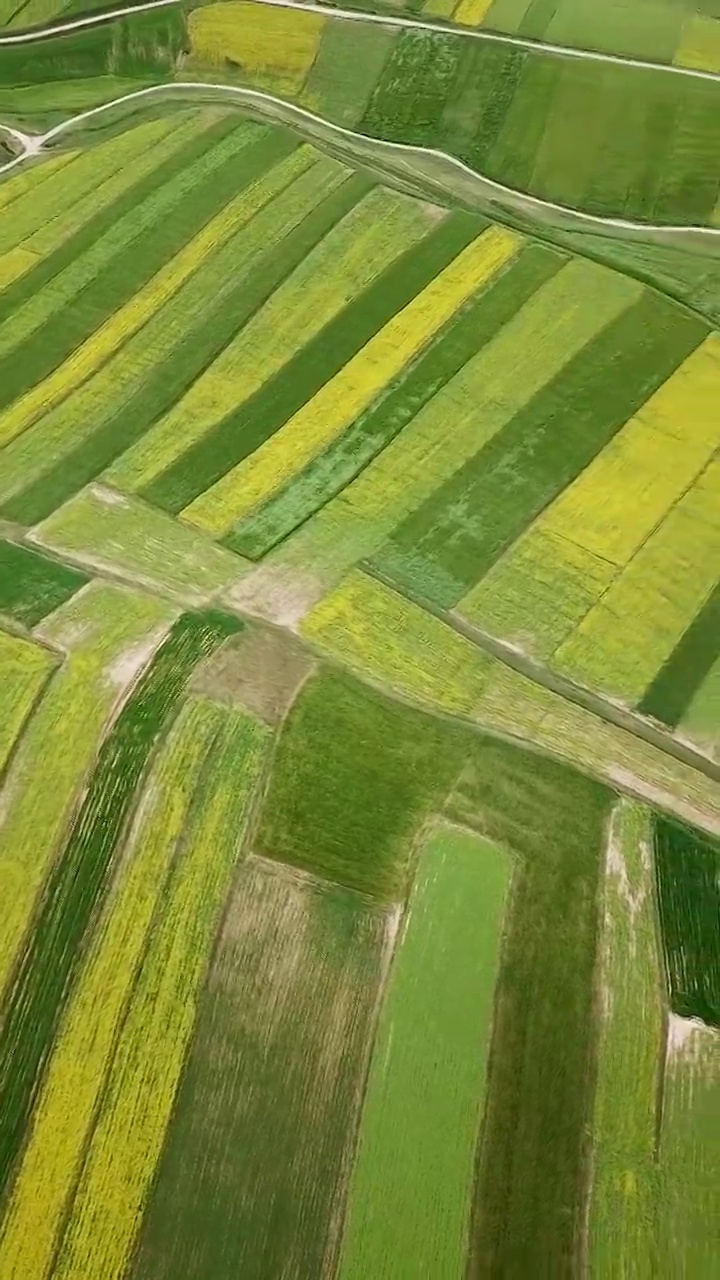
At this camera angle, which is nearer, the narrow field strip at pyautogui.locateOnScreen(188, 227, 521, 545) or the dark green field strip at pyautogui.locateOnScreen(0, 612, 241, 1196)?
the dark green field strip at pyautogui.locateOnScreen(0, 612, 241, 1196)

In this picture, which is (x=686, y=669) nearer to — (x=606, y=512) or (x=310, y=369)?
(x=606, y=512)

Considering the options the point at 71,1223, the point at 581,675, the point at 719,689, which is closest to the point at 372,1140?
the point at 71,1223

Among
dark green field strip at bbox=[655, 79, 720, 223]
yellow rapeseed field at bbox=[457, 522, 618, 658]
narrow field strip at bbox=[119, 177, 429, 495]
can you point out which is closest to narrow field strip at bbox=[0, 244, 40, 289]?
narrow field strip at bbox=[119, 177, 429, 495]

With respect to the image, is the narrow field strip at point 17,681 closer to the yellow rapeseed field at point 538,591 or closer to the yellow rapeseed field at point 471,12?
the yellow rapeseed field at point 538,591

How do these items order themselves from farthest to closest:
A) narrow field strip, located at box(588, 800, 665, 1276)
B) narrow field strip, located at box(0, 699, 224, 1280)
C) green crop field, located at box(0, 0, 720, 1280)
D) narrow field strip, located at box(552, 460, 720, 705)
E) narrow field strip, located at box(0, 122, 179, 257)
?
narrow field strip, located at box(0, 122, 179, 257) < narrow field strip, located at box(552, 460, 720, 705) < green crop field, located at box(0, 0, 720, 1280) < narrow field strip, located at box(0, 699, 224, 1280) < narrow field strip, located at box(588, 800, 665, 1276)

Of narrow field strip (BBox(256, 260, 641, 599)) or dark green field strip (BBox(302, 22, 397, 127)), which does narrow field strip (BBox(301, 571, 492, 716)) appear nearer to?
narrow field strip (BBox(256, 260, 641, 599))

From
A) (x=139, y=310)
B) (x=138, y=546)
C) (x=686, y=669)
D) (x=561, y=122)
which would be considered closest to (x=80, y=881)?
(x=138, y=546)
